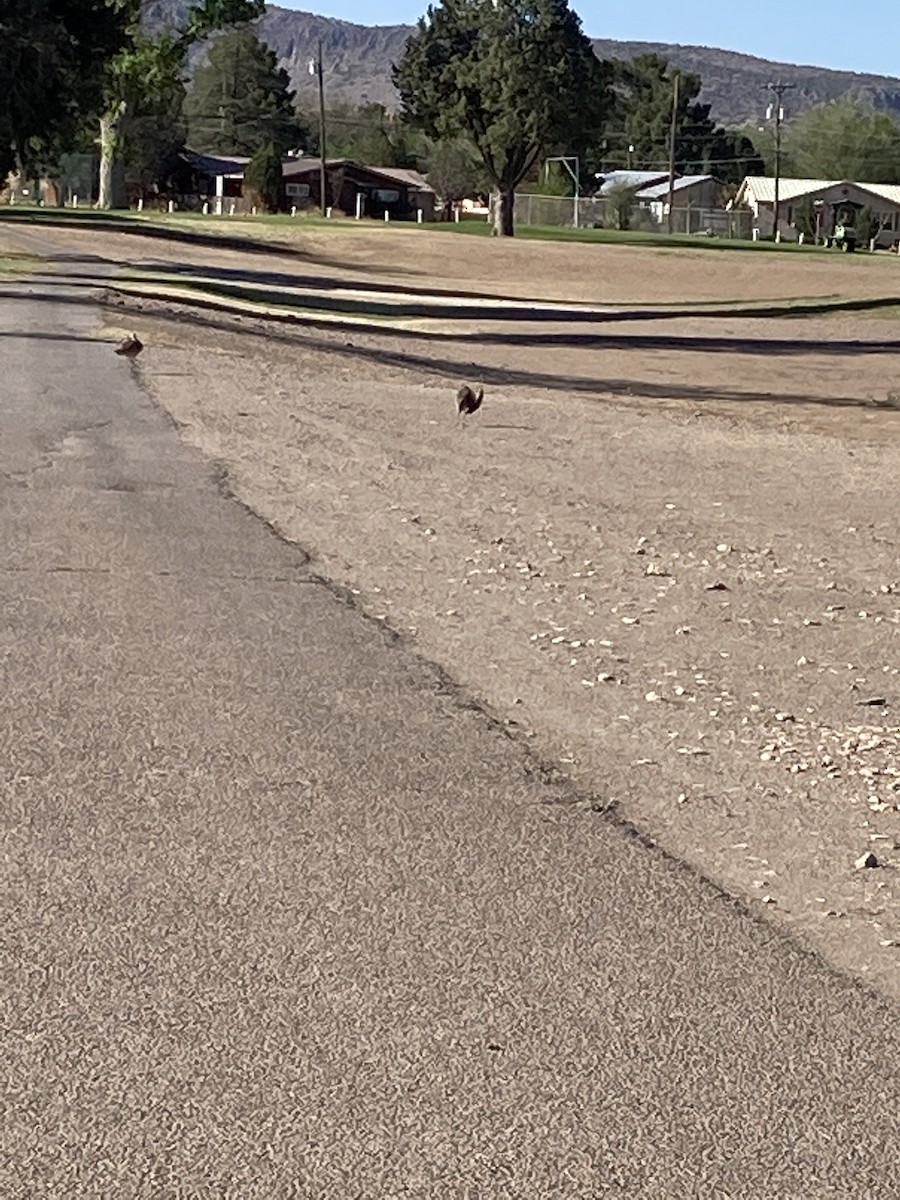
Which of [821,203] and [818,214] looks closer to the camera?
[818,214]

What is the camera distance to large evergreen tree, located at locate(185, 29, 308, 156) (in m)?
172

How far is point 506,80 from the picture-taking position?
92.1 m

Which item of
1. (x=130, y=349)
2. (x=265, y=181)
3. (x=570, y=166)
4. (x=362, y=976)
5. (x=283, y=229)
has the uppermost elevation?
(x=570, y=166)

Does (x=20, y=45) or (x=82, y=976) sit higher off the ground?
(x=20, y=45)

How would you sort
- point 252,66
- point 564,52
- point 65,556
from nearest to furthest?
1. point 65,556
2. point 564,52
3. point 252,66

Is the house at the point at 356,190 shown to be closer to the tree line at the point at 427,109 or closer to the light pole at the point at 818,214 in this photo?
the tree line at the point at 427,109

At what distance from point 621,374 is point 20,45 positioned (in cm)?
1320

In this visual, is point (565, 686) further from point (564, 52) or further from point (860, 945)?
point (564, 52)

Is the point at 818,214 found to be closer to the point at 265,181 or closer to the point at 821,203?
the point at 821,203

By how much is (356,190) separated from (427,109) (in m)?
43.1

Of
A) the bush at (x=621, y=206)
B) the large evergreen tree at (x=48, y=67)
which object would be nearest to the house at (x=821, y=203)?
the bush at (x=621, y=206)

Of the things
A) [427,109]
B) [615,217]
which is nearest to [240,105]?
[615,217]

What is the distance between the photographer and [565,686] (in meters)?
9.07

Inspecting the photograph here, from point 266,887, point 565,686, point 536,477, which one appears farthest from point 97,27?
point 266,887
